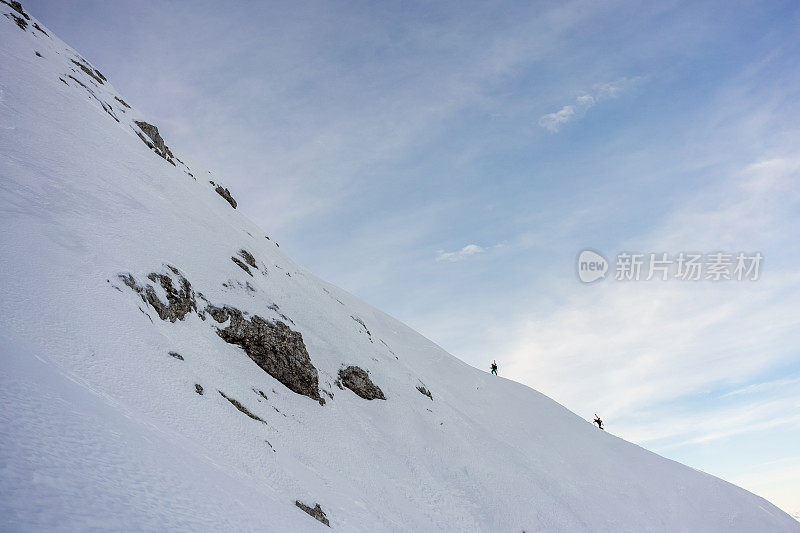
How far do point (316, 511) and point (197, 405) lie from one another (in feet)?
17.7

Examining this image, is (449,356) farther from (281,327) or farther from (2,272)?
(2,272)

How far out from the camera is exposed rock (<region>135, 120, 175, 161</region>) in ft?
119

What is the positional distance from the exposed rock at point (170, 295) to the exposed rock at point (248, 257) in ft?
24.9

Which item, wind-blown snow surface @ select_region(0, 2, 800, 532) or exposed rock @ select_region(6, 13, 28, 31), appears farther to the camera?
exposed rock @ select_region(6, 13, 28, 31)

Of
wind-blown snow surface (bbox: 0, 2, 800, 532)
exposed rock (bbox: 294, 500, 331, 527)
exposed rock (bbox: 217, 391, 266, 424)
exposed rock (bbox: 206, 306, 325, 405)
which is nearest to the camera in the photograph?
wind-blown snow surface (bbox: 0, 2, 800, 532)

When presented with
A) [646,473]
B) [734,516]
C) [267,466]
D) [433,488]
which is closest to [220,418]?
[267,466]

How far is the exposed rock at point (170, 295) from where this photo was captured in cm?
1788

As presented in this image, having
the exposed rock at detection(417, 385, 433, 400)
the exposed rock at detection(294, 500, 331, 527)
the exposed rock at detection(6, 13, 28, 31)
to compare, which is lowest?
the exposed rock at detection(294, 500, 331, 527)

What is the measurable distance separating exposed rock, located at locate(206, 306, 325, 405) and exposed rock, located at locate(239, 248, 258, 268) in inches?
252

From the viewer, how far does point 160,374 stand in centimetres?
1439

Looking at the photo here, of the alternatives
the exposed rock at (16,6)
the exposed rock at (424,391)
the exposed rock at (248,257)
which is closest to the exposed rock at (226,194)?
the exposed rock at (248,257)

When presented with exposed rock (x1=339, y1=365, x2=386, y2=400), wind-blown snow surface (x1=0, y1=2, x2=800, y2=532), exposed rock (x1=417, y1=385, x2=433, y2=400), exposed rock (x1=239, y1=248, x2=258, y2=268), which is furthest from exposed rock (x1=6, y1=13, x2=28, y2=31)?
exposed rock (x1=417, y1=385, x2=433, y2=400)

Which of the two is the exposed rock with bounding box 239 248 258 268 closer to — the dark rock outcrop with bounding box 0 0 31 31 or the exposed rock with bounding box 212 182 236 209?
the exposed rock with bounding box 212 182 236 209

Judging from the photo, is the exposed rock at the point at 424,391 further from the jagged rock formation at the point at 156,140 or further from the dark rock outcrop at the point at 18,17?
the dark rock outcrop at the point at 18,17
